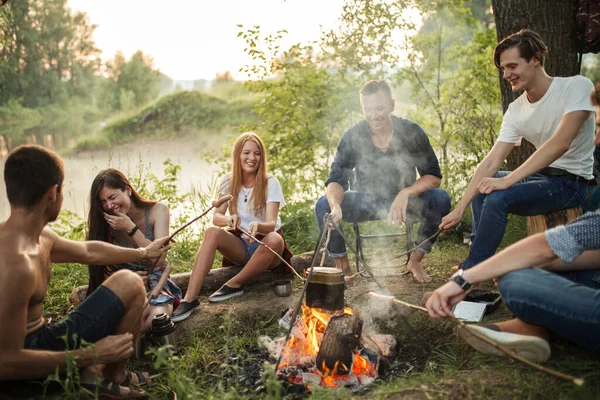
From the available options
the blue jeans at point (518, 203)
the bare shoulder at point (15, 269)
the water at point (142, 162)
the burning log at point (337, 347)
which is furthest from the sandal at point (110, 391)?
the water at point (142, 162)

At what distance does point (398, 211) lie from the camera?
455cm

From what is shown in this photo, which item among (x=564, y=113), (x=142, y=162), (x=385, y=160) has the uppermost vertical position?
(x=564, y=113)

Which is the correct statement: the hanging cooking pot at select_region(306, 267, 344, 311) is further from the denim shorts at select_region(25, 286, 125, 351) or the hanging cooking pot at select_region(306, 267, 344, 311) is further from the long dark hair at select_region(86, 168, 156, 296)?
the long dark hair at select_region(86, 168, 156, 296)

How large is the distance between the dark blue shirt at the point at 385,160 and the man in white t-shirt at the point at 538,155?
867mm

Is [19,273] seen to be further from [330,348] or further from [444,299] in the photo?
[444,299]

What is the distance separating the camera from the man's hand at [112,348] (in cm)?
278

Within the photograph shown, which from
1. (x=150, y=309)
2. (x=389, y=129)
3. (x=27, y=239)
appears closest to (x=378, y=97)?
(x=389, y=129)

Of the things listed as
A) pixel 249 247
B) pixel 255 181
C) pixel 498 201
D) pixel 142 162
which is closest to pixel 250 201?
pixel 255 181

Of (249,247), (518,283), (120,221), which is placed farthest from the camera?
(249,247)

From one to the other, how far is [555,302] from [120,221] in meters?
3.13

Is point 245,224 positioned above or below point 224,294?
Result: above

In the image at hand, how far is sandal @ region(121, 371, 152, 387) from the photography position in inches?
125

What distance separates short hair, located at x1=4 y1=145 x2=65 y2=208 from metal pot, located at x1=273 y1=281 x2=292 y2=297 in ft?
7.75

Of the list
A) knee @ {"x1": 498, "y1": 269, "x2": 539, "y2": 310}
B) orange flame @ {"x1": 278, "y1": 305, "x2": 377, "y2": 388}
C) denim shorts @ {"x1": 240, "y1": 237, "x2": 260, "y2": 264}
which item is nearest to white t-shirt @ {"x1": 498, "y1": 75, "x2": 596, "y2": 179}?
knee @ {"x1": 498, "y1": 269, "x2": 539, "y2": 310}
